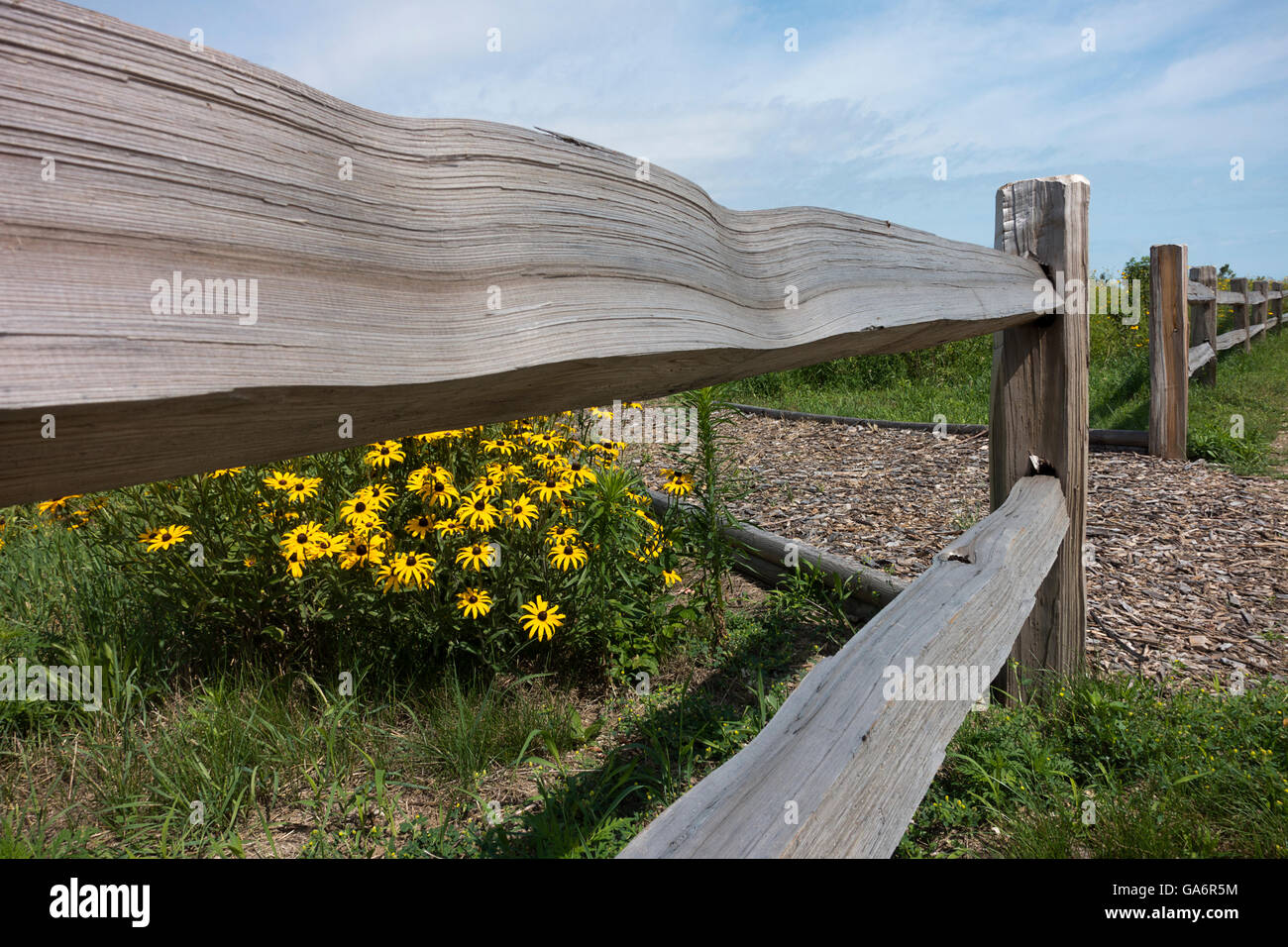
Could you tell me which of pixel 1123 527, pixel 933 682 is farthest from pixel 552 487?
pixel 1123 527

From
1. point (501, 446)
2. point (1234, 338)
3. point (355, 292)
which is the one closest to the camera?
point (355, 292)

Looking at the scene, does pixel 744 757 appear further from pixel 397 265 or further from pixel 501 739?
pixel 501 739

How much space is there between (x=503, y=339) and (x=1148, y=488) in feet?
21.4

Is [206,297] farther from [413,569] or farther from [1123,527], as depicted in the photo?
[1123,527]

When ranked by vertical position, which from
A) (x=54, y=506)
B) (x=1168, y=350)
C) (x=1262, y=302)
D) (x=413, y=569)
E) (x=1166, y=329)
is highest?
(x=1262, y=302)

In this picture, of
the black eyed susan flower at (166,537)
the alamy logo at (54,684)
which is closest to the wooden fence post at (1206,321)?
the black eyed susan flower at (166,537)

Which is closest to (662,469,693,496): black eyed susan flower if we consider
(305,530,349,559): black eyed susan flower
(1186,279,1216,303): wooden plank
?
(305,530,349,559): black eyed susan flower

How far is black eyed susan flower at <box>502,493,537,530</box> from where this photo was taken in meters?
3.18

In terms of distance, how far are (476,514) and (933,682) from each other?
1.89m

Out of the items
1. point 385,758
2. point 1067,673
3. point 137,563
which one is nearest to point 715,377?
point 385,758

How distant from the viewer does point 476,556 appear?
301 cm

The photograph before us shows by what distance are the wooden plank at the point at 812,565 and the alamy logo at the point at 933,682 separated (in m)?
1.71
